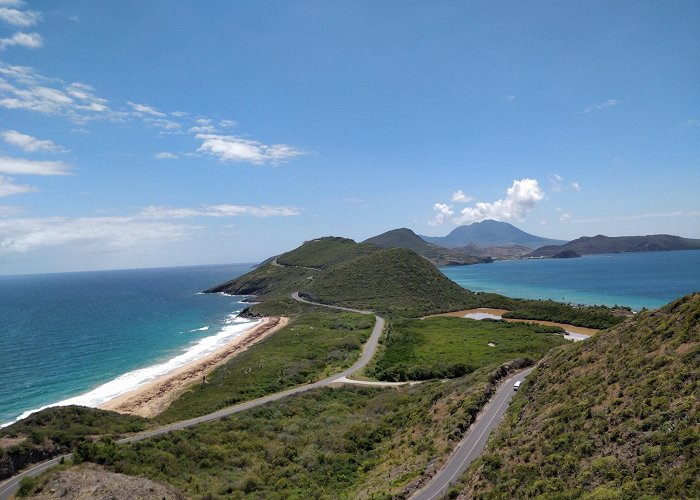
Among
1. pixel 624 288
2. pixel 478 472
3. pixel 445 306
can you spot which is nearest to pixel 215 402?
pixel 478 472

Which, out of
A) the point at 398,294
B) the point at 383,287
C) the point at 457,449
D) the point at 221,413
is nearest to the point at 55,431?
the point at 221,413

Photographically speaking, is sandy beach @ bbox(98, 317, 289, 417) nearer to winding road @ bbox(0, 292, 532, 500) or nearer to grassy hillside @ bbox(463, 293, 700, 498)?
winding road @ bbox(0, 292, 532, 500)

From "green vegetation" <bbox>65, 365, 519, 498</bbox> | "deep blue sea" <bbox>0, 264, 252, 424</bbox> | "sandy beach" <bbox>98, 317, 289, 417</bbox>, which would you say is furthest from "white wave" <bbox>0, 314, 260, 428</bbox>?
"green vegetation" <bbox>65, 365, 519, 498</bbox>

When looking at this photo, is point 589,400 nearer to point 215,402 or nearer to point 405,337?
point 215,402

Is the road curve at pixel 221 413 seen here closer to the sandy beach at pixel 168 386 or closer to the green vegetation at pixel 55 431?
the green vegetation at pixel 55 431

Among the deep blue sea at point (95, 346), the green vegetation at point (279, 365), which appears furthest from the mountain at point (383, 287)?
the green vegetation at point (279, 365)
